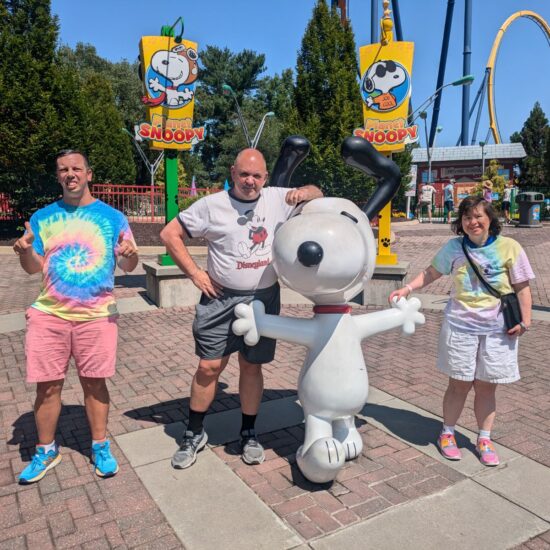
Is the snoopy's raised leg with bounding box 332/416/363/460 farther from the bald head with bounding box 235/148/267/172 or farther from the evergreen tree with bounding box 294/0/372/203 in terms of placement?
the evergreen tree with bounding box 294/0/372/203

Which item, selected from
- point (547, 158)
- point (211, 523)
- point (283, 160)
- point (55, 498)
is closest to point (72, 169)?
point (283, 160)

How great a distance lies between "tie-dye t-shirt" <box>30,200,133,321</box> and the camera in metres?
2.74

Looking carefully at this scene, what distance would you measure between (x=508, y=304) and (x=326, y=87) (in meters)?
16.5

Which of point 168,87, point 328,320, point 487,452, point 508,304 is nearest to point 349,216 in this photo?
point 328,320

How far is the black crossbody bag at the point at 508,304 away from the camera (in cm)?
293

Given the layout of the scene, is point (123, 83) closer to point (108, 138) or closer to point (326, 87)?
point (108, 138)

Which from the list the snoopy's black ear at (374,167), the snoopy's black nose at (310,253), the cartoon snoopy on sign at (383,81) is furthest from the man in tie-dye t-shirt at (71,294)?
the cartoon snoopy on sign at (383,81)

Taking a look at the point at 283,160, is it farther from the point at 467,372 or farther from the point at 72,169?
the point at 467,372

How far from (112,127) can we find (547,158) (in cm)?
2514

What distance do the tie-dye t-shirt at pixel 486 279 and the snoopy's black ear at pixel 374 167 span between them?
0.58m

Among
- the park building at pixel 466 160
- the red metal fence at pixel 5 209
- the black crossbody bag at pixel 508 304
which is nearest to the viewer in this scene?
the black crossbody bag at pixel 508 304

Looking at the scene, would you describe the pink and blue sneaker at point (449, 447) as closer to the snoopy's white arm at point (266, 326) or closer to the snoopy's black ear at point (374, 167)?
the snoopy's white arm at point (266, 326)

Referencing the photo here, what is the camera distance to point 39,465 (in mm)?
2889

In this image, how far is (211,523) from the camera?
2.47 metres
